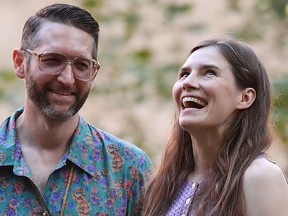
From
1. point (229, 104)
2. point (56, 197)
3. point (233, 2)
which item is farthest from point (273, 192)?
point (233, 2)

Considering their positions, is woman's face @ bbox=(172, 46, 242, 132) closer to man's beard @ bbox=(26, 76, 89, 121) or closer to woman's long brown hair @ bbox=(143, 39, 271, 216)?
woman's long brown hair @ bbox=(143, 39, 271, 216)

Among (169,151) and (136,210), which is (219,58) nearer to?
(169,151)

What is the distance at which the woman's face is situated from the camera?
12.1 feet

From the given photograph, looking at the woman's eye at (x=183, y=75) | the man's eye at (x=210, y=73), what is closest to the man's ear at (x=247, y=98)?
the man's eye at (x=210, y=73)

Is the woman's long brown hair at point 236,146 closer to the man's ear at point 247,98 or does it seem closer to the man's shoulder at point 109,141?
the man's ear at point 247,98

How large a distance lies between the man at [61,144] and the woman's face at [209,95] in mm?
488

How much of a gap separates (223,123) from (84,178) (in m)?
0.69

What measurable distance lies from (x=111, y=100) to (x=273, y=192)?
3.55 meters

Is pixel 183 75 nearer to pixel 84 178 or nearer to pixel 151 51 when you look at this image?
pixel 84 178

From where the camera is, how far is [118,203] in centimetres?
409

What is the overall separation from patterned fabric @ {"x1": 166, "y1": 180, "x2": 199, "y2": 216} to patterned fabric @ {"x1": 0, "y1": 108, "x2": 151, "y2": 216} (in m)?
0.31

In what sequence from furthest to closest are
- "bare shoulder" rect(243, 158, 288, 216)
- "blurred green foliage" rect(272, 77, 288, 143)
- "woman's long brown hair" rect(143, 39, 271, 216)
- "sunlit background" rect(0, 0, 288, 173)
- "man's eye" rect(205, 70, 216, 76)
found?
"sunlit background" rect(0, 0, 288, 173) < "blurred green foliage" rect(272, 77, 288, 143) < "man's eye" rect(205, 70, 216, 76) < "woman's long brown hair" rect(143, 39, 271, 216) < "bare shoulder" rect(243, 158, 288, 216)

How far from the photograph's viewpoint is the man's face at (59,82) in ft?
13.0

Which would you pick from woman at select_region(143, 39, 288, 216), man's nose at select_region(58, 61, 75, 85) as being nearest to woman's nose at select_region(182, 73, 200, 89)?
woman at select_region(143, 39, 288, 216)
